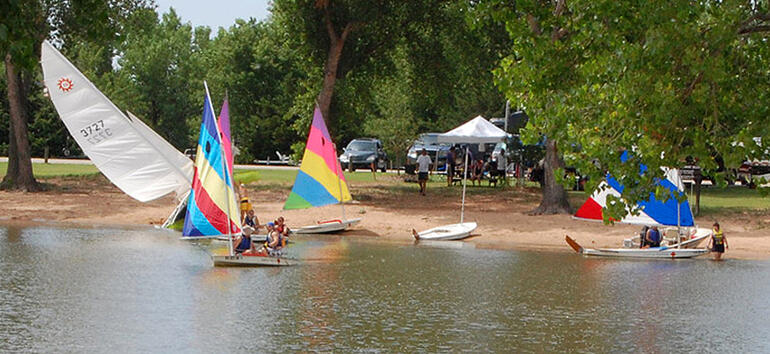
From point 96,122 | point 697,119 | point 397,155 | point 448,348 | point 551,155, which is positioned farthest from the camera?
point 397,155

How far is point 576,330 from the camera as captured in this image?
17719 millimetres

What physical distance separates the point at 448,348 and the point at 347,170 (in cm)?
4116

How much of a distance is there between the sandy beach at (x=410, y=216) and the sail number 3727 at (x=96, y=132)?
4240 millimetres

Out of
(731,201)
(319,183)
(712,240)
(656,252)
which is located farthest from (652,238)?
(731,201)

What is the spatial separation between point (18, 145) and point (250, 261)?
18877 mm

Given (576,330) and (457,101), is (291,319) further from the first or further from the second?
(457,101)

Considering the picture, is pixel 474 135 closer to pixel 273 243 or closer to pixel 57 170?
pixel 273 243

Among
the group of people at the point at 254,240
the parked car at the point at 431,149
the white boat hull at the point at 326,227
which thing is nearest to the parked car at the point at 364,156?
the parked car at the point at 431,149

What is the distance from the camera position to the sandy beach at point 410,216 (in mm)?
30772

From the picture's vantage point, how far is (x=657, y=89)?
1423cm

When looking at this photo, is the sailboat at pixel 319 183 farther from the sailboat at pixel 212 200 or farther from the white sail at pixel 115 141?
the sailboat at pixel 212 200

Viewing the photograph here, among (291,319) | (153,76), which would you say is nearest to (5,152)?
(153,76)

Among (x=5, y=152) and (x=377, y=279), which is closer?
(x=377, y=279)

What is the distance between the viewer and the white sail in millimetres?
28562
